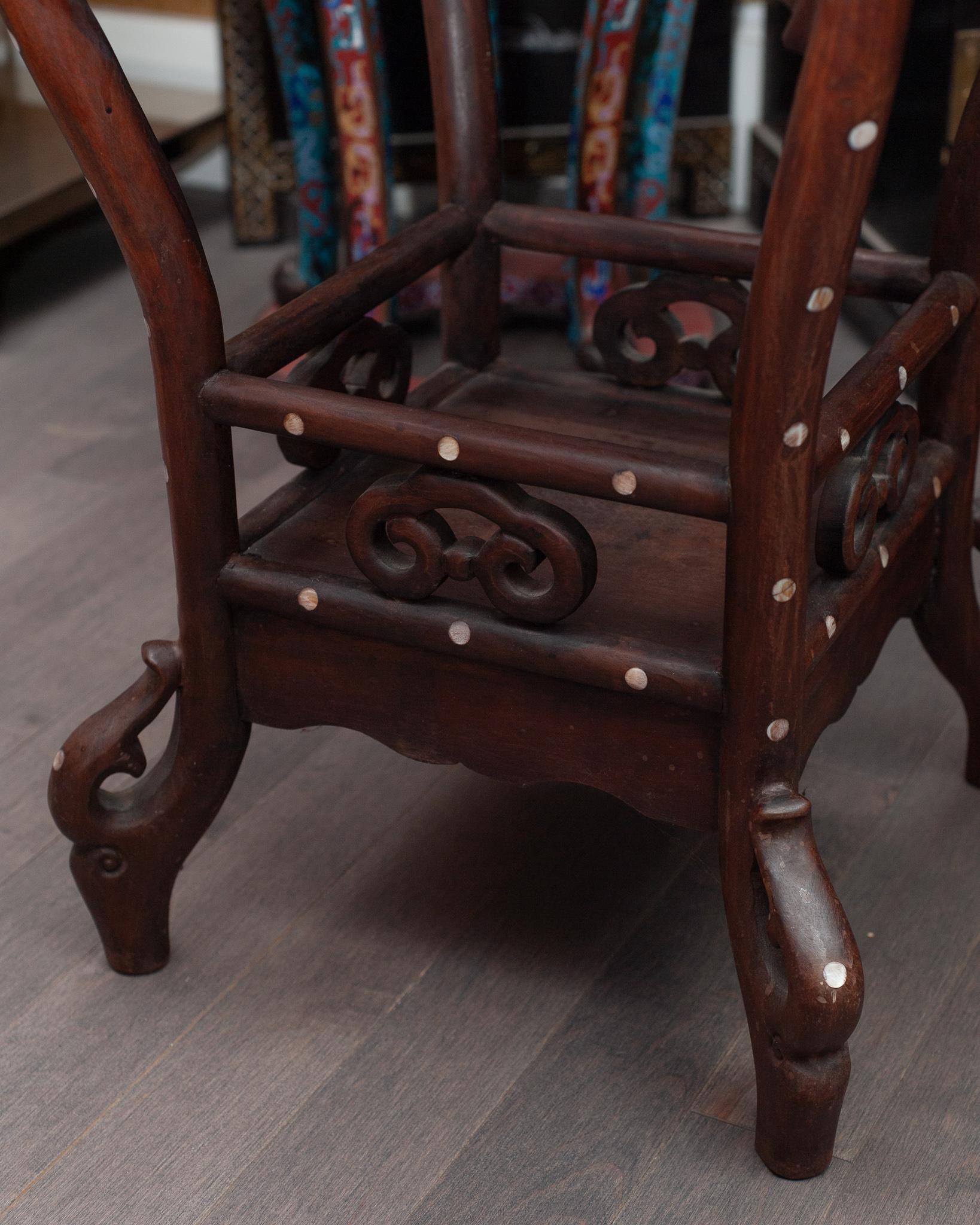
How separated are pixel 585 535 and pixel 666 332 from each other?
14.6 inches

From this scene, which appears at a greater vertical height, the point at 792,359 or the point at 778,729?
the point at 792,359

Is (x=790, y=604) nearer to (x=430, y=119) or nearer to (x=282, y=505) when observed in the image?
(x=282, y=505)

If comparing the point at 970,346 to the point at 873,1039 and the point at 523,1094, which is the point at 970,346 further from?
the point at 523,1094

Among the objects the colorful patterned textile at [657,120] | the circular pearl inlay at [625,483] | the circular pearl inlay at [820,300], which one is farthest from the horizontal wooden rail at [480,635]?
the colorful patterned textile at [657,120]

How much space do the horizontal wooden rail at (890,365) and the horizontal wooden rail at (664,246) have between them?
51 millimetres

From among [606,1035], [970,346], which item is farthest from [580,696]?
[970,346]

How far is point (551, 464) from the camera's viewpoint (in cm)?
90

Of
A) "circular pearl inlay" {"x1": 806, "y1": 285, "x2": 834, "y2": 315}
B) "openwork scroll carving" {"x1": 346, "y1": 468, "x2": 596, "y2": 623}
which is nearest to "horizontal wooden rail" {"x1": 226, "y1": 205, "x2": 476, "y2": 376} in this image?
"openwork scroll carving" {"x1": 346, "y1": 468, "x2": 596, "y2": 623}

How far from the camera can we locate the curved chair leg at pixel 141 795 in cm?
108

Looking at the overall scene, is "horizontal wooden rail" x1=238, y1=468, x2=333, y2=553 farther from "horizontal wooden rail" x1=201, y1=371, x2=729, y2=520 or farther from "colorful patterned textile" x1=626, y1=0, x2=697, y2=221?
"colorful patterned textile" x1=626, y1=0, x2=697, y2=221

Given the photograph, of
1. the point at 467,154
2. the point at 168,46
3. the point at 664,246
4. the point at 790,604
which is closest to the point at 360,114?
the point at 467,154

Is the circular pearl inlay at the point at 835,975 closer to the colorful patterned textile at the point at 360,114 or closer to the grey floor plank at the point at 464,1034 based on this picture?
the grey floor plank at the point at 464,1034

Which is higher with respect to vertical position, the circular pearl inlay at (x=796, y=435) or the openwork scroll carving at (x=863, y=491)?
the circular pearl inlay at (x=796, y=435)

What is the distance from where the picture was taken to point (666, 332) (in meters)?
1.25
